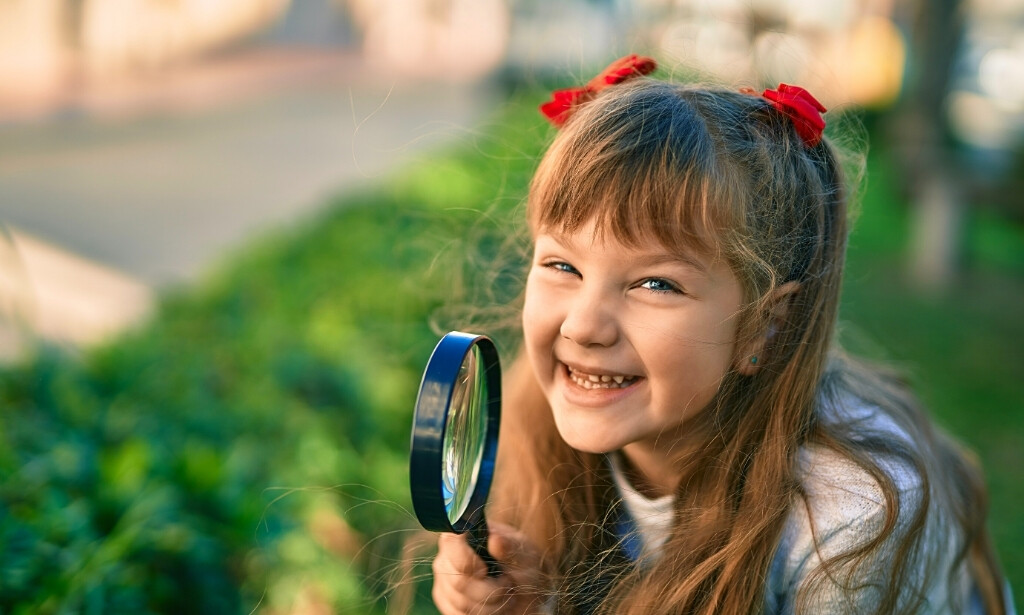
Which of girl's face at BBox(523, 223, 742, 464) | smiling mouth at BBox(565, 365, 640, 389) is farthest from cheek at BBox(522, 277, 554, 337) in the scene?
smiling mouth at BBox(565, 365, 640, 389)

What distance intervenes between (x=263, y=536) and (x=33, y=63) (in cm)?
857

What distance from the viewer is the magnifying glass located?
1493mm

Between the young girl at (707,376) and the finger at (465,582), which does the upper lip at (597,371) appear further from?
the finger at (465,582)

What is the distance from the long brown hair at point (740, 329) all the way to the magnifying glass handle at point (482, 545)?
0.50 feet

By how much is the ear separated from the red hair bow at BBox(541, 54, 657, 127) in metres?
0.57

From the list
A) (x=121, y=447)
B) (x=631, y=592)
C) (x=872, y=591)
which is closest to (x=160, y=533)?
(x=121, y=447)

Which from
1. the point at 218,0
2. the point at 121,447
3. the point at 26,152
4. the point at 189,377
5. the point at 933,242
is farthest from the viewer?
the point at 218,0

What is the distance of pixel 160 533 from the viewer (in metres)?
2.27

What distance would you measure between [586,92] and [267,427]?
1723mm

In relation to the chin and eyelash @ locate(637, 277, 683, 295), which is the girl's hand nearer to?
the chin

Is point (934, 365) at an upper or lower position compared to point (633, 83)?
lower

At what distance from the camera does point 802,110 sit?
1.86 meters

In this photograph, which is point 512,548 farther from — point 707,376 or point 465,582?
point 707,376

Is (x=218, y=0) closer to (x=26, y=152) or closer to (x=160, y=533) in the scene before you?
(x=26, y=152)
